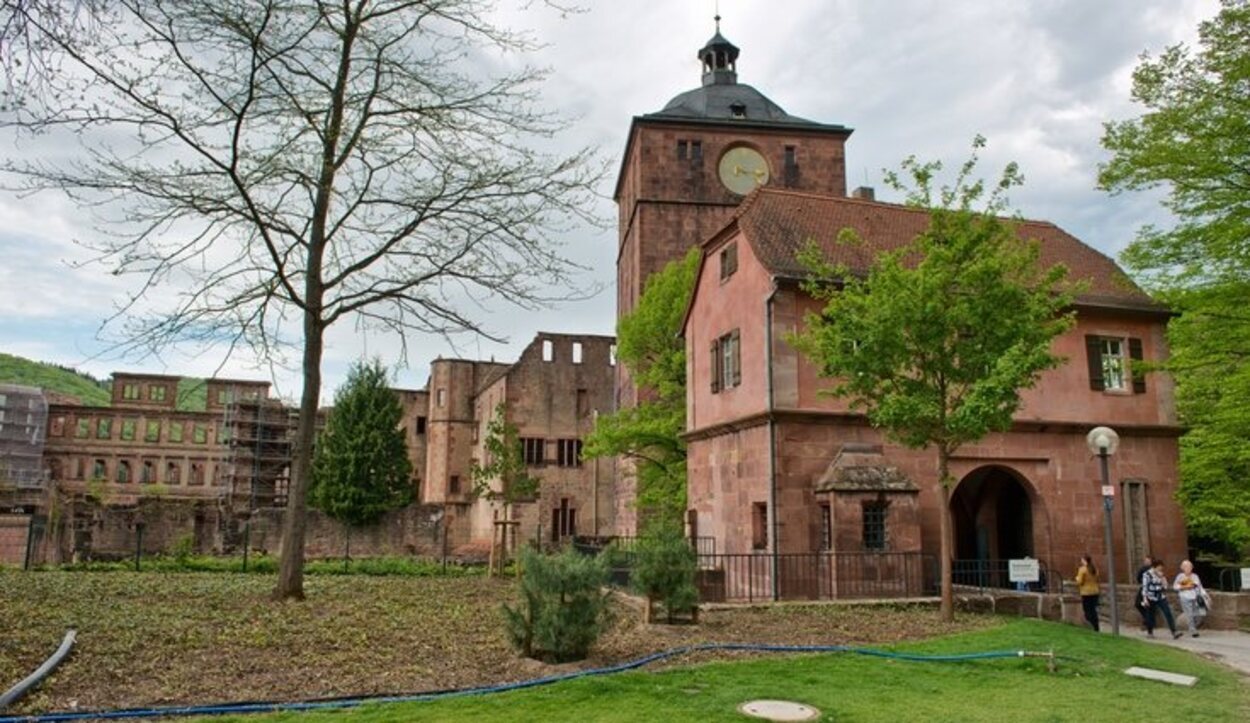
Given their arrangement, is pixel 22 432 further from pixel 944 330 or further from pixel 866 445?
pixel 944 330

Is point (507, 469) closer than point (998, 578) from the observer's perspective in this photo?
No

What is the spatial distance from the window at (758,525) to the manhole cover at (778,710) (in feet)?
40.2

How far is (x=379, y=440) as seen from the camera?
151 feet

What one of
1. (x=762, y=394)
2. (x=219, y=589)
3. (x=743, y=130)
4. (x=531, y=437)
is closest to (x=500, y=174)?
(x=762, y=394)

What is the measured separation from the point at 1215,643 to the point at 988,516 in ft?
29.1

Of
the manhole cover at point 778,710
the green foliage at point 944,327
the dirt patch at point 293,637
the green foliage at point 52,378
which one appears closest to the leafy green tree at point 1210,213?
the green foliage at point 944,327

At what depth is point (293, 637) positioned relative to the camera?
11.8m

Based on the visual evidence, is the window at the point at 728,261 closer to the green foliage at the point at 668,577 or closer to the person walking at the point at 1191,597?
the green foliage at the point at 668,577

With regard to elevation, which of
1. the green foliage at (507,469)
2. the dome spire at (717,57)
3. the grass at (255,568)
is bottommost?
the grass at (255,568)

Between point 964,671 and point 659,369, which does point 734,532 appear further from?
point 964,671

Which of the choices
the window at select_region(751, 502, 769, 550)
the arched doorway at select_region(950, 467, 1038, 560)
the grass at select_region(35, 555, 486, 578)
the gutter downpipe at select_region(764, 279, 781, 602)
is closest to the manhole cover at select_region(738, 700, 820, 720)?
the gutter downpipe at select_region(764, 279, 781, 602)

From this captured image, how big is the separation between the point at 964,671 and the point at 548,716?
5259 millimetres

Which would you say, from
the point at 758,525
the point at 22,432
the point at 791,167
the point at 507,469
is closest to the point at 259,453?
the point at 22,432

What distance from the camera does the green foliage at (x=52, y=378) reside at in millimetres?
97375
